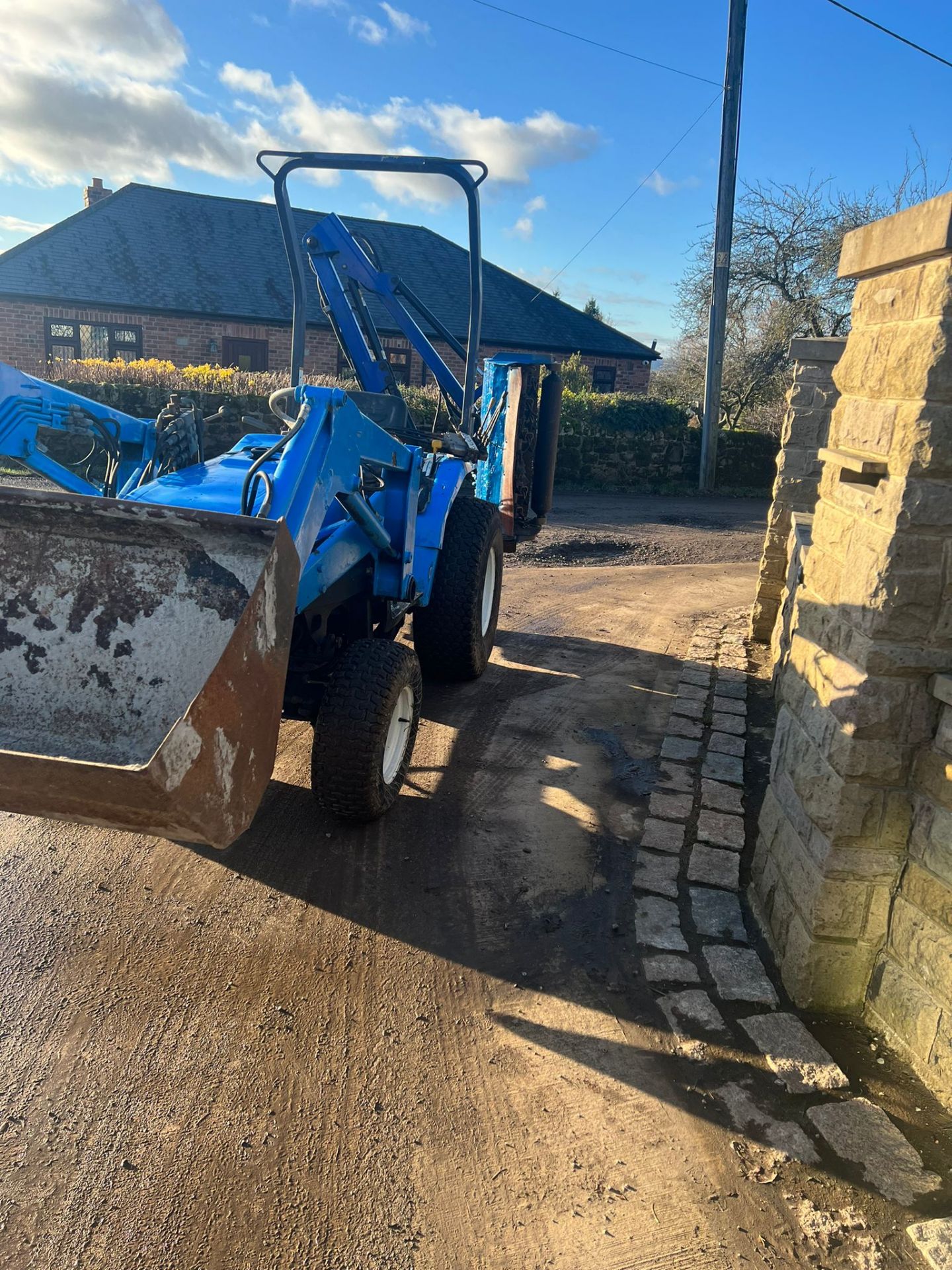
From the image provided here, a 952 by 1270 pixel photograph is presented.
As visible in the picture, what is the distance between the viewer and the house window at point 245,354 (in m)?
21.1

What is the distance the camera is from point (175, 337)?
67.5ft

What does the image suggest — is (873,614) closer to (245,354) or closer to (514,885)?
(514,885)

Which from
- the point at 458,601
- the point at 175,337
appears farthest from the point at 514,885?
the point at 175,337

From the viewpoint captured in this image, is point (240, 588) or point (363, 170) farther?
point (363, 170)

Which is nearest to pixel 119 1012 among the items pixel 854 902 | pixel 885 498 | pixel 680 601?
pixel 854 902

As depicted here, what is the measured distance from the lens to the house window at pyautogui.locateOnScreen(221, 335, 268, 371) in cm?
2112

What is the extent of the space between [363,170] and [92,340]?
18.2m

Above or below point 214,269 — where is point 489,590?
below

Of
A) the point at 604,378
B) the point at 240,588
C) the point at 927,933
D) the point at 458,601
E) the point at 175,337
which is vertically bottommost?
the point at 927,933

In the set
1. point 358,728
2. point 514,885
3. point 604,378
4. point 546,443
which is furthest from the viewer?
point 604,378

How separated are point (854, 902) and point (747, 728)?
2.64 meters

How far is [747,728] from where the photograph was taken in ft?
17.7

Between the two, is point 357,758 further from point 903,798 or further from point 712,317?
point 712,317

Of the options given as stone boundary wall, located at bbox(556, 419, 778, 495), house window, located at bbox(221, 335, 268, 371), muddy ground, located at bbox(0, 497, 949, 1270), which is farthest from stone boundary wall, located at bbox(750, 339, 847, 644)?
house window, located at bbox(221, 335, 268, 371)
